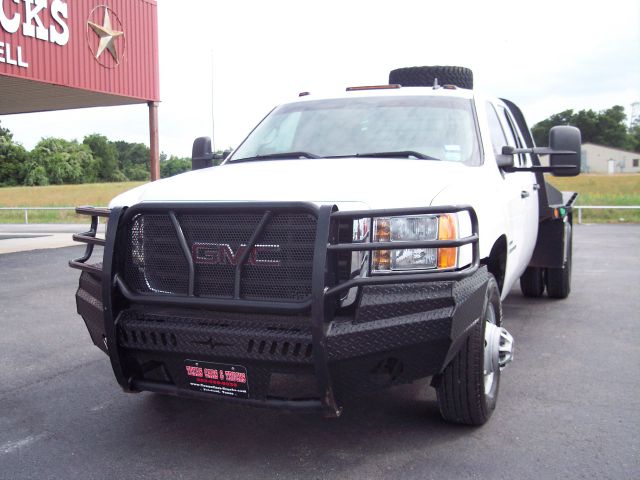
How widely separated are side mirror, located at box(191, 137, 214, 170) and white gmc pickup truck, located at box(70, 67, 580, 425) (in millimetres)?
1404

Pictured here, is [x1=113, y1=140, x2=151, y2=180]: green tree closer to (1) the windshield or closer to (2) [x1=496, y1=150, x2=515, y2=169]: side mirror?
(1) the windshield

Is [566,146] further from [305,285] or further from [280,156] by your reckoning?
[305,285]

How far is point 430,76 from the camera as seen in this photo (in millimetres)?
6996

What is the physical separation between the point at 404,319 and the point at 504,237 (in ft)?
5.61

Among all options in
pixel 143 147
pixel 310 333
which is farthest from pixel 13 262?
pixel 143 147

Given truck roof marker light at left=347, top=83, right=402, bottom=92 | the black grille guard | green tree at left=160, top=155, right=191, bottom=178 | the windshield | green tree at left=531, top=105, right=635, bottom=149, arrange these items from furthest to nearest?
green tree at left=531, top=105, right=635, bottom=149 < green tree at left=160, top=155, right=191, bottom=178 < truck roof marker light at left=347, top=83, right=402, bottom=92 < the windshield < the black grille guard

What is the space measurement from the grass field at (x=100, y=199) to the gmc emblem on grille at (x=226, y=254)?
20569 mm

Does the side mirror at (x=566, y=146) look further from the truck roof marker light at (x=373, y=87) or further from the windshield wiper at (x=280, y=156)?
the windshield wiper at (x=280, y=156)

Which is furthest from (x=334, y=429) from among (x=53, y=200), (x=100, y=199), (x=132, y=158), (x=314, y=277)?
(x=132, y=158)

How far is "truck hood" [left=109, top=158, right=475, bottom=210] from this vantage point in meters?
3.20

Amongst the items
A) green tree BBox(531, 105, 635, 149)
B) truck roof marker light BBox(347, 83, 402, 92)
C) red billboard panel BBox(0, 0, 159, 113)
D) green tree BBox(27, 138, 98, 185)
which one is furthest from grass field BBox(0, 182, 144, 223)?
green tree BBox(531, 105, 635, 149)

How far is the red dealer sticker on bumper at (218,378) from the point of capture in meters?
3.15

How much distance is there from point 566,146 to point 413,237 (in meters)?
2.14

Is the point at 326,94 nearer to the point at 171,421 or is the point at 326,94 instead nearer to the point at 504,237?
the point at 504,237
